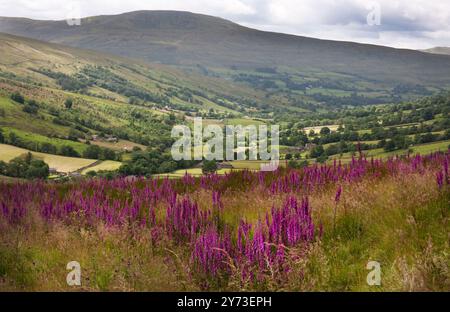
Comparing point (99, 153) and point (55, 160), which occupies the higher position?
point (99, 153)

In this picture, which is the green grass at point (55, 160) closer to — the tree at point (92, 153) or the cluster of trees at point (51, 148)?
the cluster of trees at point (51, 148)

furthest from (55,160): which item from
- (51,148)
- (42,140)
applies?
(42,140)

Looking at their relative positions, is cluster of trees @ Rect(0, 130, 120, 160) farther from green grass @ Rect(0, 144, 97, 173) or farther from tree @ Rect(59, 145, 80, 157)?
green grass @ Rect(0, 144, 97, 173)

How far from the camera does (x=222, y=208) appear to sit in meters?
7.05

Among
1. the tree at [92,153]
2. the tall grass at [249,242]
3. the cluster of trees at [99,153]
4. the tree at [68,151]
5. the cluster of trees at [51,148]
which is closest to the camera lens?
the tall grass at [249,242]

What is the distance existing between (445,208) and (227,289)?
3.24 meters

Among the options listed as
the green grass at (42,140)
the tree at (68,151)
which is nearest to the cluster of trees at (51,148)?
the tree at (68,151)

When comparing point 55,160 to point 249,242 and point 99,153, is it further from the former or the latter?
point 249,242

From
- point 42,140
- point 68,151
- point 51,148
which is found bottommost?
point 68,151

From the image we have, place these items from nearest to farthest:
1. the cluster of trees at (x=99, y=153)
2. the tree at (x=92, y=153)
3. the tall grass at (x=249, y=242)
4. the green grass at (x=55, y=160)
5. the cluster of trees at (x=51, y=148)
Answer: the tall grass at (x=249, y=242) < the green grass at (x=55, y=160) < the cluster of trees at (x=99, y=153) < the tree at (x=92, y=153) < the cluster of trees at (x=51, y=148)

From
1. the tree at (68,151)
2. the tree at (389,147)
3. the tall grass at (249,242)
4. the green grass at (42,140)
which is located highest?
the tall grass at (249,242)

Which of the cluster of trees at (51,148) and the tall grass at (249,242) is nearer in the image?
the tall grass at (249,242)

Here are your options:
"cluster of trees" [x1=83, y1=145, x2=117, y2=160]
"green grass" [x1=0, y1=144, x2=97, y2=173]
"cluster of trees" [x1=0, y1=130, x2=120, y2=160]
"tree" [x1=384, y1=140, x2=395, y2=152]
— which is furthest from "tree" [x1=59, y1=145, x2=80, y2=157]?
"tree" [x1=384, y1=140, x2=395, y2=152]

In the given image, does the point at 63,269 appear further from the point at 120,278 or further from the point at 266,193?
the point at 266,193
